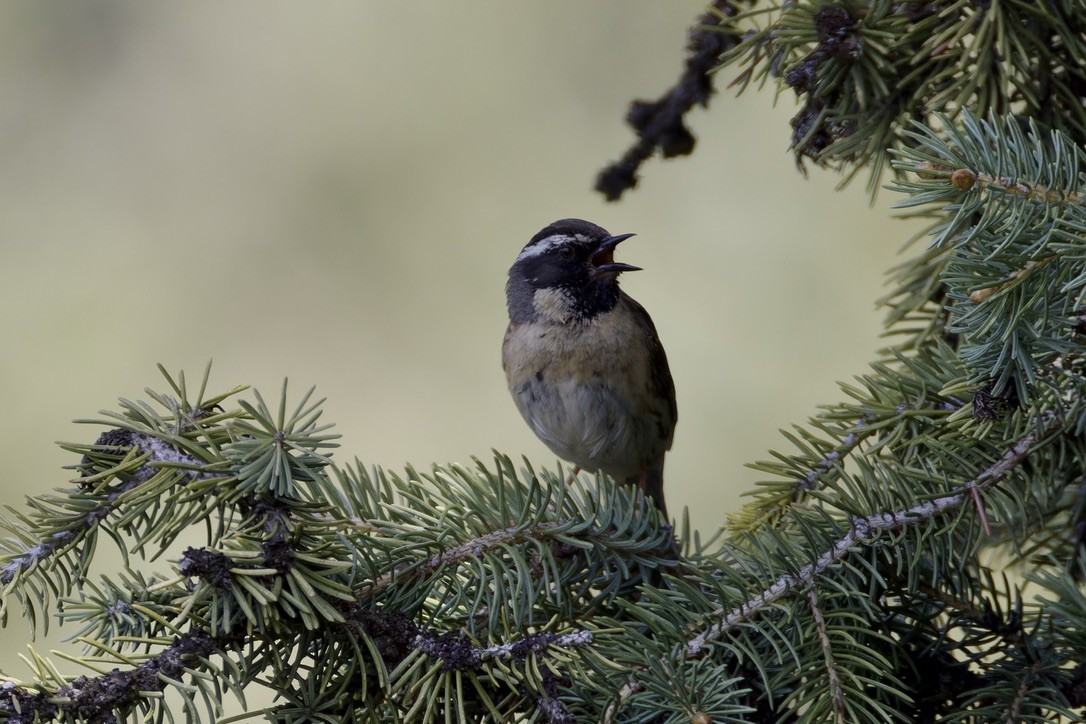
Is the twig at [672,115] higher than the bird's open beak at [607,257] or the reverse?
the reverse

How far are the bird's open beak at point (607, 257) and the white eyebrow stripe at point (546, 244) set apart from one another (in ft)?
0.32

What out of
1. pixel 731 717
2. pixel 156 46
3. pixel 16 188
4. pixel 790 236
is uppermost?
pixel 156 46

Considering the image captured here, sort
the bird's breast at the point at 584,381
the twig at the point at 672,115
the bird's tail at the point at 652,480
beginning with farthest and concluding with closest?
the bird's tail at the point at 652,480, the bird's breast at the point at 584,381, the twig at the point at 672,115

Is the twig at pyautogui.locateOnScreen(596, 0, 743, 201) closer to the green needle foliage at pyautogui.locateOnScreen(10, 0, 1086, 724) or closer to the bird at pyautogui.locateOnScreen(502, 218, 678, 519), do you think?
the bird at pyautogui.locateOnScreen(502, 218, 678, 519)

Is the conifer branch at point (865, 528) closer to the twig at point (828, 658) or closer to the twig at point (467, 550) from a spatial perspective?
the twig at point (828, 658)

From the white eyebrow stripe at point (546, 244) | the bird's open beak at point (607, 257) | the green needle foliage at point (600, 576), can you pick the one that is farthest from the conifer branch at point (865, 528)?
the white eyebrow stripe at point (546, 244)

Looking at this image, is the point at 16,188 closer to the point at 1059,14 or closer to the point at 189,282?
the point at 189,282

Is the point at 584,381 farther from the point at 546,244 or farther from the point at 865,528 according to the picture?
the point at 865,528

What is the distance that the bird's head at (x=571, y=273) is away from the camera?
12.7 ft

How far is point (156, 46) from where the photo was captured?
21.9 feet

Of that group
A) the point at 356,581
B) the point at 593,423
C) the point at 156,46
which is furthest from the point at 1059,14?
the point at 156,46

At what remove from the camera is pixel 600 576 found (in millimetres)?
2012

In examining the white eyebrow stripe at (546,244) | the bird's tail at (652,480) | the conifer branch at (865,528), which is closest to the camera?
the conifer branch at (865,528)

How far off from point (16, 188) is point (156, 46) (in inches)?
47.9
